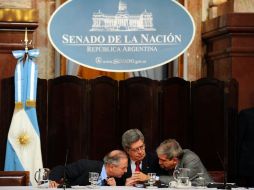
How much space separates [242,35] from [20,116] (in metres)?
2.45

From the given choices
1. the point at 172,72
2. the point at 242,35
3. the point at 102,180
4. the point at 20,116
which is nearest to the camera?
the point at 102,180

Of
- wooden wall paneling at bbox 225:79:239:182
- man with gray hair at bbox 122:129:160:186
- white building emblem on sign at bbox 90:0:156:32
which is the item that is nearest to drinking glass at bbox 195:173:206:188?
man with gray hair at bbox 122:129:160:186

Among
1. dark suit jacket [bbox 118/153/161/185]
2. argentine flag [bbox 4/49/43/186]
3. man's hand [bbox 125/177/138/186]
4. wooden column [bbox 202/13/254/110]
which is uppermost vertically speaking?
wooden column [bbox 202/13/254/110]

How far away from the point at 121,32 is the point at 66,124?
1.09 meters

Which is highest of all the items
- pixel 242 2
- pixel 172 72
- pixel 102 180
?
pixel 242 2

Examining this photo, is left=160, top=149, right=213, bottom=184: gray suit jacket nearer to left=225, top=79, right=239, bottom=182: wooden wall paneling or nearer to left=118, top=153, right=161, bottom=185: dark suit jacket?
left=118, top=153, right=161, bottom=185: dark suit jacket

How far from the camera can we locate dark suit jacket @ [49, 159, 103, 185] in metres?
7.00

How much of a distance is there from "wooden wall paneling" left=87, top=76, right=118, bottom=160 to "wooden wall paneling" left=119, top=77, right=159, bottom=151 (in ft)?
0.30

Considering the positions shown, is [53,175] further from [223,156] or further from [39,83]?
[223,156]

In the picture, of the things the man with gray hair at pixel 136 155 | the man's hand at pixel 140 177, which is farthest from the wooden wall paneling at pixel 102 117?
the man's hand at pixel 140 177

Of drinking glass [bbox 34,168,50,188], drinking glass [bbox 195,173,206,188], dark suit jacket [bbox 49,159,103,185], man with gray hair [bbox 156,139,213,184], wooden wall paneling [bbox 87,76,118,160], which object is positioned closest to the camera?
drinking glass [bbox 34,168,50,188]

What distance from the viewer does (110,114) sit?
8.09 meters

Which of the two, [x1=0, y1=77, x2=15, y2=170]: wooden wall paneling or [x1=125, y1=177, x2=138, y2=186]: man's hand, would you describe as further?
[x1=0, y1=77, x2=15, y2=170]: wooden wall paneling

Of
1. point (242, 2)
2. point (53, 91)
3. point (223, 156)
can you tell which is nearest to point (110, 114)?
point (53, 91)
